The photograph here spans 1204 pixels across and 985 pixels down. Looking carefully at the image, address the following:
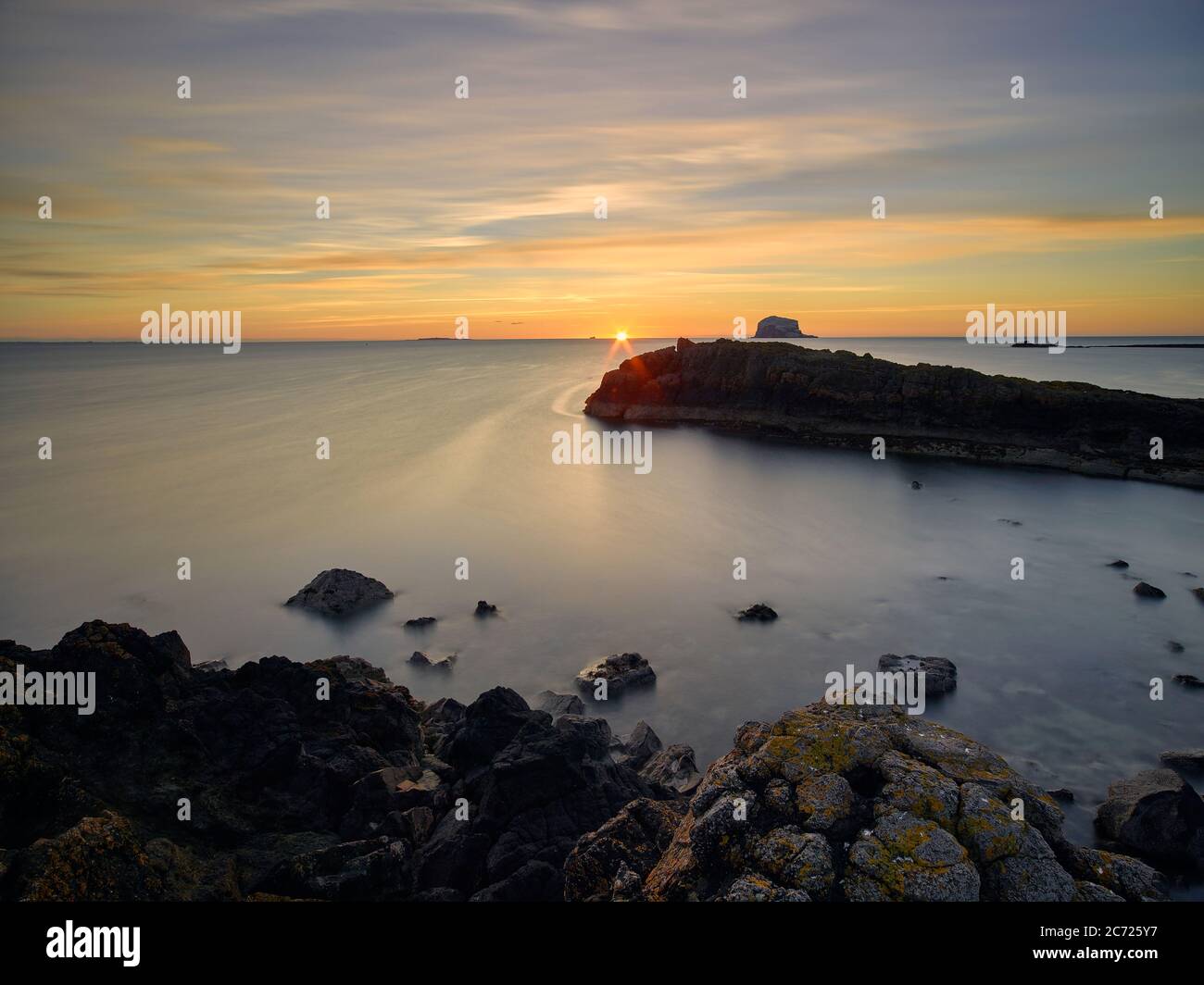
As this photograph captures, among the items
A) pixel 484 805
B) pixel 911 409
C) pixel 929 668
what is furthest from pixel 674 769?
pixel 911 409

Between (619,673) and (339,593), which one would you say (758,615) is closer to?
(619,673)

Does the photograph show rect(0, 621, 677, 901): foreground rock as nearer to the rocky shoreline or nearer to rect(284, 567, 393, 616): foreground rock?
the rocky shoreline

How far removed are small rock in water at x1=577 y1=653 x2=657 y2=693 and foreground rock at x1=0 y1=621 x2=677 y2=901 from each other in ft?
16.0

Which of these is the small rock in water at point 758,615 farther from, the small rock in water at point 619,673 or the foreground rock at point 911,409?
the foreground rock at point 911,409

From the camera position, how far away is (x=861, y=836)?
8062mm

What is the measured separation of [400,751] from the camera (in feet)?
54.0

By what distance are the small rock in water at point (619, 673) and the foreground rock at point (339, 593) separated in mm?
10829

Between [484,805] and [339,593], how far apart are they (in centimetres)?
1761

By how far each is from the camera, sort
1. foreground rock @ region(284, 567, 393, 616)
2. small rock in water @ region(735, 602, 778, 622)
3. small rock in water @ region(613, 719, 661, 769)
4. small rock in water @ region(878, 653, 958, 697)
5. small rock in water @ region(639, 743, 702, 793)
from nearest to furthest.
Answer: small rock in water @ region(639, 743, 702, 793) < small rock in water @ region(613, 719, 661, 769) < small rock in water @ region(878, 653, 958, 697) < small rock in water @ region(735, 602, 778, 622) < foreground rock @ region(284, 567, 393, 616)

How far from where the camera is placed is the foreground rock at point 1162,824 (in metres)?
14.1

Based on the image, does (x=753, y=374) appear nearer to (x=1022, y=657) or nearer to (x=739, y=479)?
(x=739, y=479)

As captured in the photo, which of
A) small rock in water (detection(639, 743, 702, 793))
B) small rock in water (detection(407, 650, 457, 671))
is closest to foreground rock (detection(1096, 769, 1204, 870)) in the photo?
small rock in water (detection(639, 743, 702, 793))

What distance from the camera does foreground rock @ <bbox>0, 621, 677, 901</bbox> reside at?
10812mm

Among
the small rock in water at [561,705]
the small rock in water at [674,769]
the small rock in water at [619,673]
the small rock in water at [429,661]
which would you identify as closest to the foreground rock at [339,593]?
the small rock in water at [429,661]
